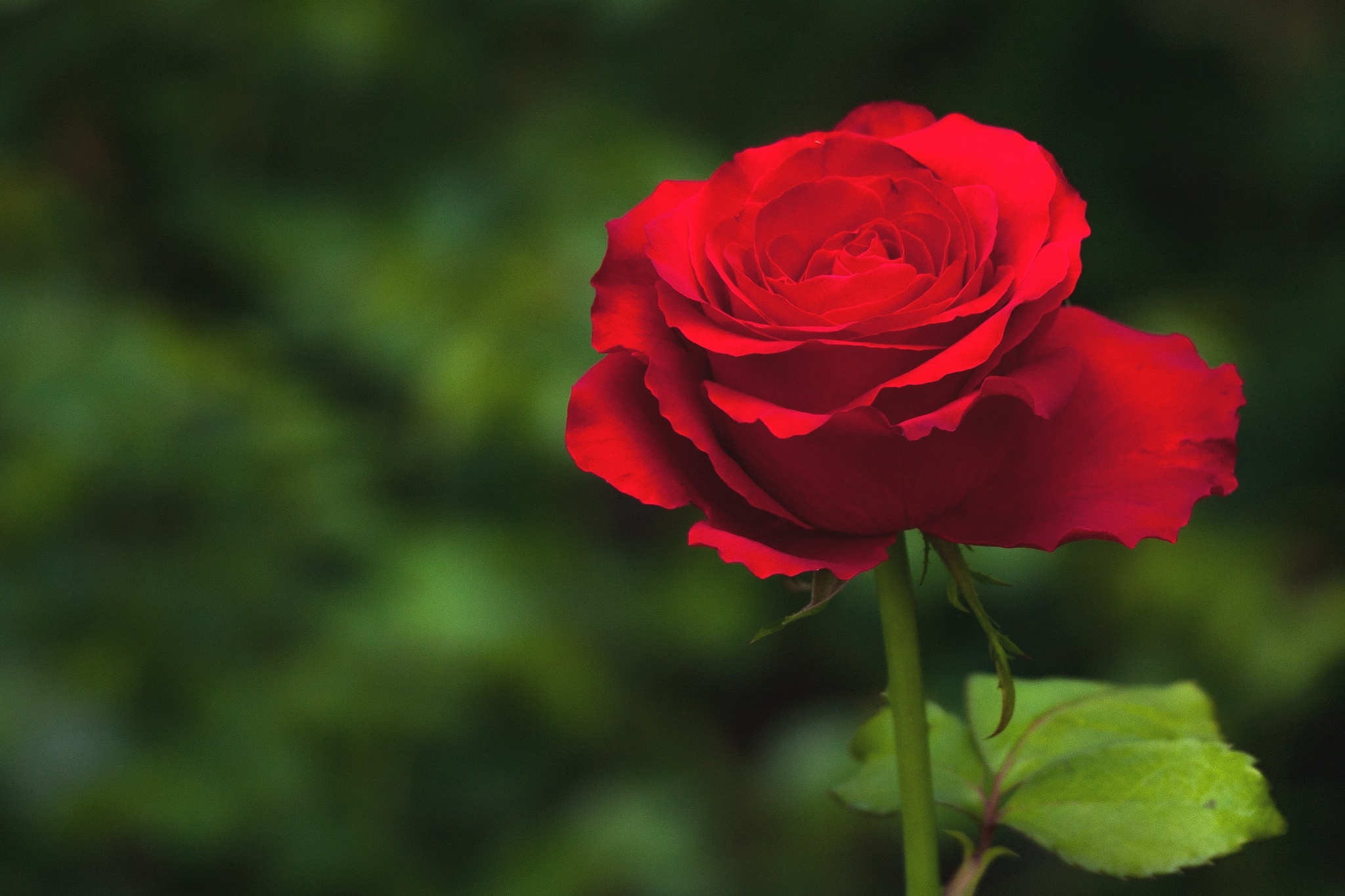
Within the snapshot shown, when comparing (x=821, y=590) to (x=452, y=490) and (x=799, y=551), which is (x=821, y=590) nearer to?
(x=799, y=551)

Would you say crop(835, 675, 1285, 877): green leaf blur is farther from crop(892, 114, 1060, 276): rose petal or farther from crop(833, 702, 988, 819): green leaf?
crop(892, 114, 1060, 276): rose petal

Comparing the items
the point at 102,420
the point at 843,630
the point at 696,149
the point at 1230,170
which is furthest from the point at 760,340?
the point at 1230,170

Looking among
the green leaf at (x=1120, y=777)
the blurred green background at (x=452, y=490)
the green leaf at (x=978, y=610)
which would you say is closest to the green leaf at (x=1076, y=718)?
the green leaf at (x=1120, y=777)

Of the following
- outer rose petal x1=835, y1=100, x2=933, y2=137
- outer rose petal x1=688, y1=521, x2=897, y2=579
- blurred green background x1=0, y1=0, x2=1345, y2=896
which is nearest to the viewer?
outer rose petal x1=688, y1=521, x2=897, y2=579

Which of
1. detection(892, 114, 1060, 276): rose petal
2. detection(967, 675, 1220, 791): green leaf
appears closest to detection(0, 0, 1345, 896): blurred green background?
detection(967, 675, 1220, 791): green leaf

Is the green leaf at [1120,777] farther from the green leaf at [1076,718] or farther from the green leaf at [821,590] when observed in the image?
the green leaf at [821,590]

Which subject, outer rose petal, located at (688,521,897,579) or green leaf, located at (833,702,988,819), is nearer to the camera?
outer rose petal, located at (688,521,897,579)
